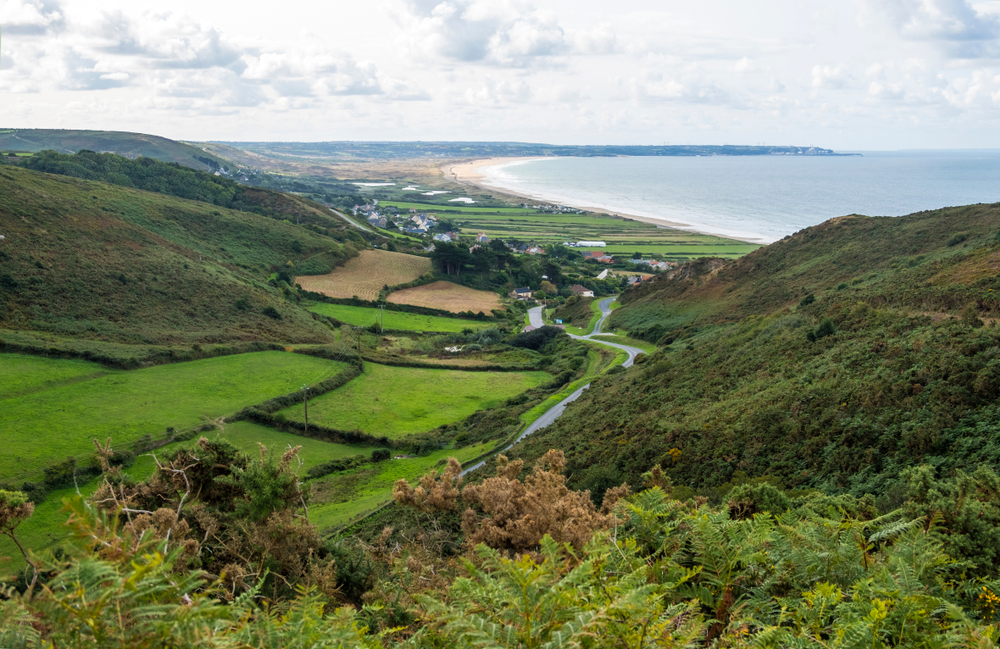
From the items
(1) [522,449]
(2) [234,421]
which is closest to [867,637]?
(1) [522,449]

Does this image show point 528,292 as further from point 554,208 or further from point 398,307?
point 554,208

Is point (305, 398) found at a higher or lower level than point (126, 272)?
lower

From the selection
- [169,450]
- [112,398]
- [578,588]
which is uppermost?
[578,588]

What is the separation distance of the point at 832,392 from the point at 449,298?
6659 centimetres

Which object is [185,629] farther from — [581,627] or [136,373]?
[136,373]

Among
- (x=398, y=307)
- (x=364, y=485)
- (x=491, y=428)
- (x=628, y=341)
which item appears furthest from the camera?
(x=398, y=307)

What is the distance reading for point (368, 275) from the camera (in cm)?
9031

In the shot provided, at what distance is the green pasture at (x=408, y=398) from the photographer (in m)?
42.5

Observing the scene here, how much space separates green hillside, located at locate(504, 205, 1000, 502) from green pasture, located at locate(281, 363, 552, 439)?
10.2 meters

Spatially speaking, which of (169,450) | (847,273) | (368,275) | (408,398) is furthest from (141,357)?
(847,273)

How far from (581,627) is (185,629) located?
2.24m

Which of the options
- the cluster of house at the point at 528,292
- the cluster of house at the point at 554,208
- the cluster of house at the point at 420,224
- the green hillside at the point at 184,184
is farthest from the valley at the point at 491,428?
the cluster of house at the point at 554,208

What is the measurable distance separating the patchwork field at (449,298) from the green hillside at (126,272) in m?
14.8

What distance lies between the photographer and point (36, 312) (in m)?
49.6
